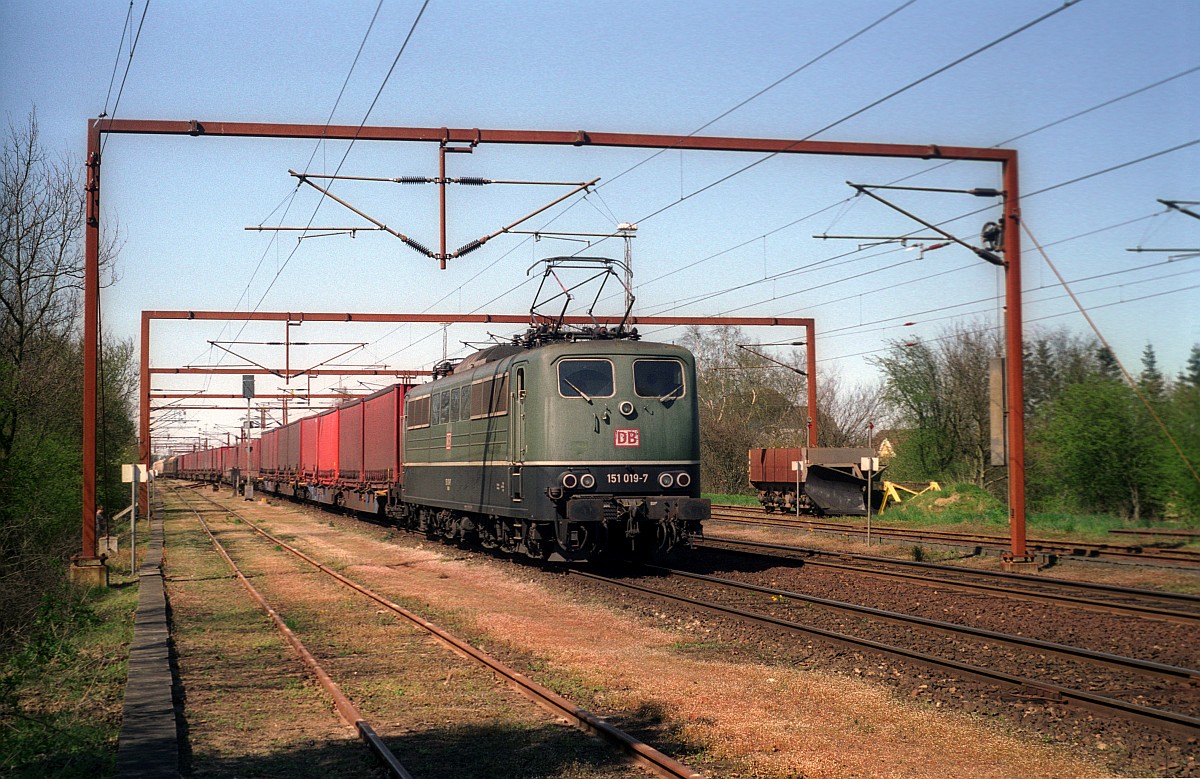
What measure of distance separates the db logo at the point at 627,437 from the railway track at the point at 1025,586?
4.10 m

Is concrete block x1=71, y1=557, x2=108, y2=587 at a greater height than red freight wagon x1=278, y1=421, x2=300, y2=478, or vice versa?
red freight wagon x1=278, y1=421, x2=300, y2=478

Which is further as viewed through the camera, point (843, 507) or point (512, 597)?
point (843, 507)

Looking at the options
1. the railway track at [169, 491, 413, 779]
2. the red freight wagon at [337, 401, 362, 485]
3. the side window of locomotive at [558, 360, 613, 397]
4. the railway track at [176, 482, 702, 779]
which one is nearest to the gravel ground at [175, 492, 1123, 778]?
the railway track at [176, 482, 702, 779]

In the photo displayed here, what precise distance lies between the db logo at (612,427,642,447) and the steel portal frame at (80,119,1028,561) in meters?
4.31

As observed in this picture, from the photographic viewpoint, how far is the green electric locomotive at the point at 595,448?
15484 mm

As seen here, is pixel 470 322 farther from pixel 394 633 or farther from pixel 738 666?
pixel 738 666

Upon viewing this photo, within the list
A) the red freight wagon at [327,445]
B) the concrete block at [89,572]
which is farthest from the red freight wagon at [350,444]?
the concrete block at [89,572]

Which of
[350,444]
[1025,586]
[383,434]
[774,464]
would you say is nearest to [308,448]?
[350,444]

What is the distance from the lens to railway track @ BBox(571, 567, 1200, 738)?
7719 mm

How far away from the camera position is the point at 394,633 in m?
11.6

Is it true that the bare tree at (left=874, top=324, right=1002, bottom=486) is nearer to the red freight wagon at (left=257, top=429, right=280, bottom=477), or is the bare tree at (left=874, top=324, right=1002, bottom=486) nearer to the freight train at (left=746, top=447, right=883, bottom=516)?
the freight train at (left=746, top=447, right=883, bottom=516)

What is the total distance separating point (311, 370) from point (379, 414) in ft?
42.8

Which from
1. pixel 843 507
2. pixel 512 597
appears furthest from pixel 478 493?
pixel 843 507

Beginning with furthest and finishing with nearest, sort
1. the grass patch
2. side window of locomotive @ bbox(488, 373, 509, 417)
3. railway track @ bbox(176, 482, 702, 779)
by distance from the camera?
side window of locomotive @ bbox(488, 373, 509, 417), the grass patch, railway track @ bbox(176, 482, 702, 779)
